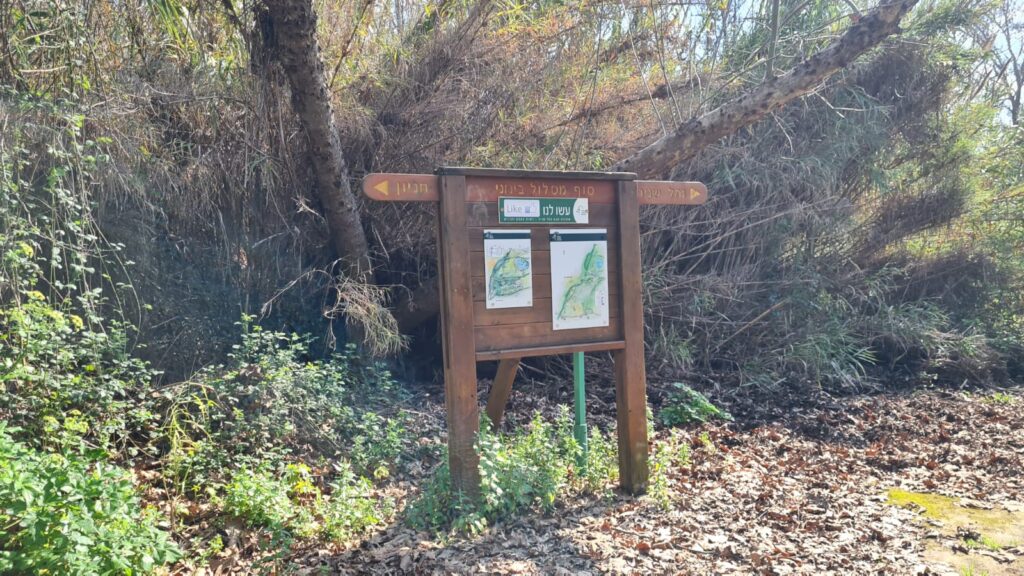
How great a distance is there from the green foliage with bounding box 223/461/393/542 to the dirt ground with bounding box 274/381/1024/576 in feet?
0.46

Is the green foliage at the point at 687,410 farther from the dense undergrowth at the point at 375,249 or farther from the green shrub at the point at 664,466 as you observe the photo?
the green shrub at the point at 664,466

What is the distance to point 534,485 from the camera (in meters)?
4.38

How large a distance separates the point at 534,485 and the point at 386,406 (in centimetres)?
224

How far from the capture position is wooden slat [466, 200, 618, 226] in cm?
426

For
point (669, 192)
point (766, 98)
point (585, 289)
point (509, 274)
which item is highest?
point (766, 98)

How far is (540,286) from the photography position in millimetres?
4453

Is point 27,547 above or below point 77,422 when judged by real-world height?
below

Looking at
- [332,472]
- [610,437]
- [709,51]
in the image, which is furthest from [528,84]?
[332,472]

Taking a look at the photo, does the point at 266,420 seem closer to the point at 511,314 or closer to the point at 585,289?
the point at 511,314

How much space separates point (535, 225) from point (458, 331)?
87cm

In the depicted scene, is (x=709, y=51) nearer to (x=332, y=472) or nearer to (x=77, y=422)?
(x=332, y=472)

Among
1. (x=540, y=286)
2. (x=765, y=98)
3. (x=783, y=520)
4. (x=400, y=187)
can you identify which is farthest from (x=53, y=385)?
(x=765, y=98)

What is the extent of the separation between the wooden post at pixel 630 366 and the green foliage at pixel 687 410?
1999mm

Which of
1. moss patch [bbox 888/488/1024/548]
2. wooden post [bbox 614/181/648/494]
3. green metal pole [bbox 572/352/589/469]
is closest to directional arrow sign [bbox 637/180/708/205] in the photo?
wooden post [bbox 614/181/648/494]
